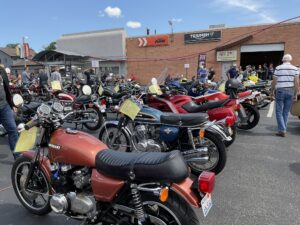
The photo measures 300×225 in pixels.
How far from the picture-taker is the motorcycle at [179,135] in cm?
404

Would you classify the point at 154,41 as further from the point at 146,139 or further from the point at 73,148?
the point at 73,148

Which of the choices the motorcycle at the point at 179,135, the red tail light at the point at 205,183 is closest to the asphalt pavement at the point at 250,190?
the motorcycle at the point at 179,135

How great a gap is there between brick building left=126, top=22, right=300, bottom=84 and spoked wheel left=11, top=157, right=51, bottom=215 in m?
20.0

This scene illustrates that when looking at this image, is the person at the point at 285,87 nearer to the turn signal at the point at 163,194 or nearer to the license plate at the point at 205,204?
the license plate at the point at 205,204

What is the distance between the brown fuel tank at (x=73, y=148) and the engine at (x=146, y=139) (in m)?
1.73

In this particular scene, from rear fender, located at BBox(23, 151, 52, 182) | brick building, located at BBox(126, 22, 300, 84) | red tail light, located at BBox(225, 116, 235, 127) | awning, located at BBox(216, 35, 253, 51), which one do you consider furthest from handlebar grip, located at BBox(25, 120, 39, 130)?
awning, located at BBox(216, 35, 253, 51)

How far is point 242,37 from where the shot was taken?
24.5m

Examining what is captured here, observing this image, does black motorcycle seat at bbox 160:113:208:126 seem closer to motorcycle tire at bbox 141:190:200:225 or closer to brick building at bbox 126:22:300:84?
motorcycle tire at bbox 141:190:200:225

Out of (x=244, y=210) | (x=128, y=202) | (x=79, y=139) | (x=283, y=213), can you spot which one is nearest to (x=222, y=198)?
(x=244, y=210)

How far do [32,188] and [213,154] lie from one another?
99.0 inches

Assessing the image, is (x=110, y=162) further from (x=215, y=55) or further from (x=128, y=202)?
(x=215, y=55)

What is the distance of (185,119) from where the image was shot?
406 cm

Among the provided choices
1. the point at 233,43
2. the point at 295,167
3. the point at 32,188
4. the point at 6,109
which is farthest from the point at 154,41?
the point at 32,188

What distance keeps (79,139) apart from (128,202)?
30.1 inches
